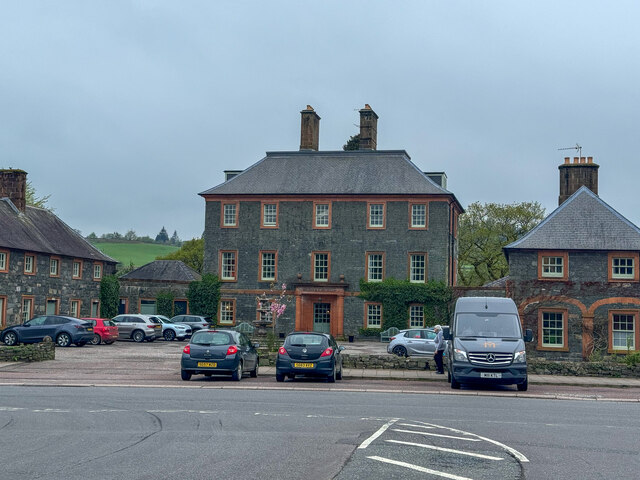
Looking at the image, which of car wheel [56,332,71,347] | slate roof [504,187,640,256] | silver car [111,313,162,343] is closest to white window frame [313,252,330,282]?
silver car [111,313,162,343]

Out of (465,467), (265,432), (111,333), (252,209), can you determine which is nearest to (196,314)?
(252,209)

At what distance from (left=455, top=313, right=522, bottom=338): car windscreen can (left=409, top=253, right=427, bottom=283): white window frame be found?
2768cm

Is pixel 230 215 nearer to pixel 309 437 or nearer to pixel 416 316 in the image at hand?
pixel 416 316

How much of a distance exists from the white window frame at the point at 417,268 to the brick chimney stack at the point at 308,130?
11.2 meters

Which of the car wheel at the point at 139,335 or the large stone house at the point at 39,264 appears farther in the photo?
the large stone house at the point at 39,264

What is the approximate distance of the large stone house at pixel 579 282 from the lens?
4169 cm

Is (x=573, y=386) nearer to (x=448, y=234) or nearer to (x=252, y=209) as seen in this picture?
(x=448, y=234)

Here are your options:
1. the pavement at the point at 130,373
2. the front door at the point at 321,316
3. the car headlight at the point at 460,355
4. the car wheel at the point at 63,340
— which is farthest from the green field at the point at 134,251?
the car headlight at the point at 460,355

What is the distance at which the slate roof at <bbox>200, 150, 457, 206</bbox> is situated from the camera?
52.3m

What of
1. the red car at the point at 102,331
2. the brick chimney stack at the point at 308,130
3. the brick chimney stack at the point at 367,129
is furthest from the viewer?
the brick chimney stack at the point at 367,129

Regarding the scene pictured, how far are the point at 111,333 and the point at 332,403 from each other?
26128mm

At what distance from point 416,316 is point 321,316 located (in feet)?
19.5

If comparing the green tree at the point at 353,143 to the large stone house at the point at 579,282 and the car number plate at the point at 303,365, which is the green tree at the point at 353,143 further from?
the car number plate at the point at 303,365

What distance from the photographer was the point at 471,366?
22062 millimetres
